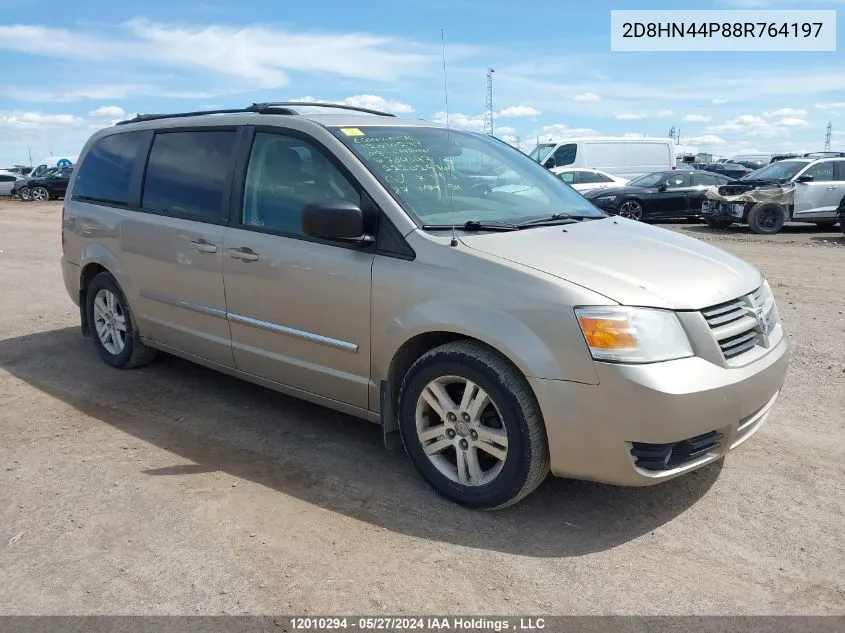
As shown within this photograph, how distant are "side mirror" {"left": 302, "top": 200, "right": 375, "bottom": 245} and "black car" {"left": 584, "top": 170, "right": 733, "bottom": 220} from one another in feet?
47.1

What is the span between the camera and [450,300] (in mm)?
3385

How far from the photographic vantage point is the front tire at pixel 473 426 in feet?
10.5

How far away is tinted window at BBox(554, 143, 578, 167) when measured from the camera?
2086cm

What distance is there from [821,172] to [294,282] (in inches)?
590

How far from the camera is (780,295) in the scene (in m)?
8.22

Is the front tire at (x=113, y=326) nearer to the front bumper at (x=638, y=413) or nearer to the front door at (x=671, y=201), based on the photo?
the front bumper at (x=638, y=413)

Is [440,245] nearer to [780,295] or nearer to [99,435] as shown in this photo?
[99,435]

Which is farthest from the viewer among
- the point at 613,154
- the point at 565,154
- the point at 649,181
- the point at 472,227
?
the point at 613,154

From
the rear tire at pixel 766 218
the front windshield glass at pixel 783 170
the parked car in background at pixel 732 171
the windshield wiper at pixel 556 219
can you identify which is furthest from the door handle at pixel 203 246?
the parked car in background at pixel 732 171

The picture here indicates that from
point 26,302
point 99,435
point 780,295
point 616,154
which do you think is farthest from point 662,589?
point 616,154

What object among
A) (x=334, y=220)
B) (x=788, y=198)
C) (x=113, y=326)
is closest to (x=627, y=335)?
(x=334, y=220)

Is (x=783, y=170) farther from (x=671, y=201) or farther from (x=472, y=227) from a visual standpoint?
(x=472, y=227)

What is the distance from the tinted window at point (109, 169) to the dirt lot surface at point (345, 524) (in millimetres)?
1526

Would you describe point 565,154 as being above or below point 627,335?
above
